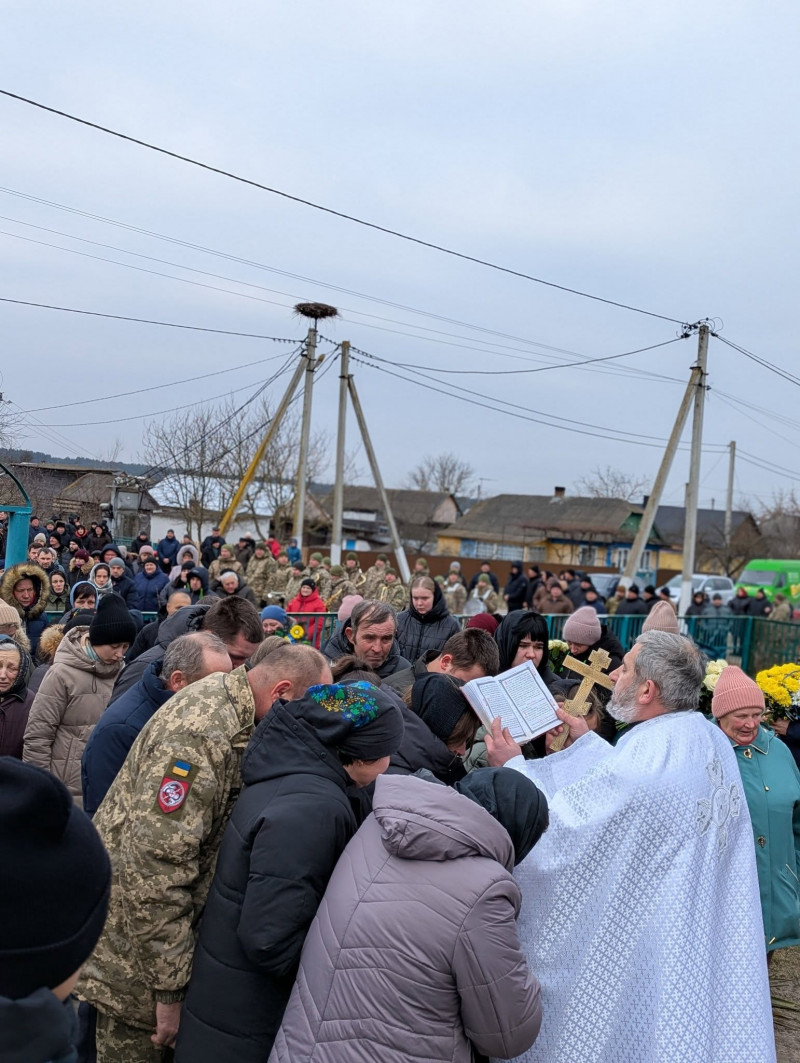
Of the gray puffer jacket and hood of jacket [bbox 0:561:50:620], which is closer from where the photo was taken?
the gray puffer jacket

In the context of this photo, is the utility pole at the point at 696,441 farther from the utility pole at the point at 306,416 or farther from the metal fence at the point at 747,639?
the utility pole at the point at 306,416

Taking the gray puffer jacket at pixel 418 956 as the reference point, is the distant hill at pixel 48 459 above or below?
above

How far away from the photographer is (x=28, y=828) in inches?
57.6

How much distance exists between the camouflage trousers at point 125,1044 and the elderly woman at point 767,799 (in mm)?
2657

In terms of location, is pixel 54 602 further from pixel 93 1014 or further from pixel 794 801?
pixel 794 801

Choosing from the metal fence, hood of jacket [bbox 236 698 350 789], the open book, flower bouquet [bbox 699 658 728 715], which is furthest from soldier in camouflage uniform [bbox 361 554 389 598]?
hood of jacket [bbox 236 698 350 789]

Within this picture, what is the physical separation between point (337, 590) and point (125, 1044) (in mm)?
11927

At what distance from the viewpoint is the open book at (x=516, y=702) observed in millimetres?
3547

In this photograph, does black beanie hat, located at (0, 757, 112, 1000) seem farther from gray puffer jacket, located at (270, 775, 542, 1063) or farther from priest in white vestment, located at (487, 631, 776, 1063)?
priest in white vestment, located at (487, 631, 776, 1063)

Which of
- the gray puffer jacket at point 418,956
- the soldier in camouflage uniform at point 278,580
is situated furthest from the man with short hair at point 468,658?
the soldier in camouflage uniform at point 278,580

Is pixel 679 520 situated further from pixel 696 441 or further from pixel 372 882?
pixel 372 882

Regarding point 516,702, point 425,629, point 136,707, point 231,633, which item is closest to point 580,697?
point 516,702

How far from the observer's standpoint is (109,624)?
504cm

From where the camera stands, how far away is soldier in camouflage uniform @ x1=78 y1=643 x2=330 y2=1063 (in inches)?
109
